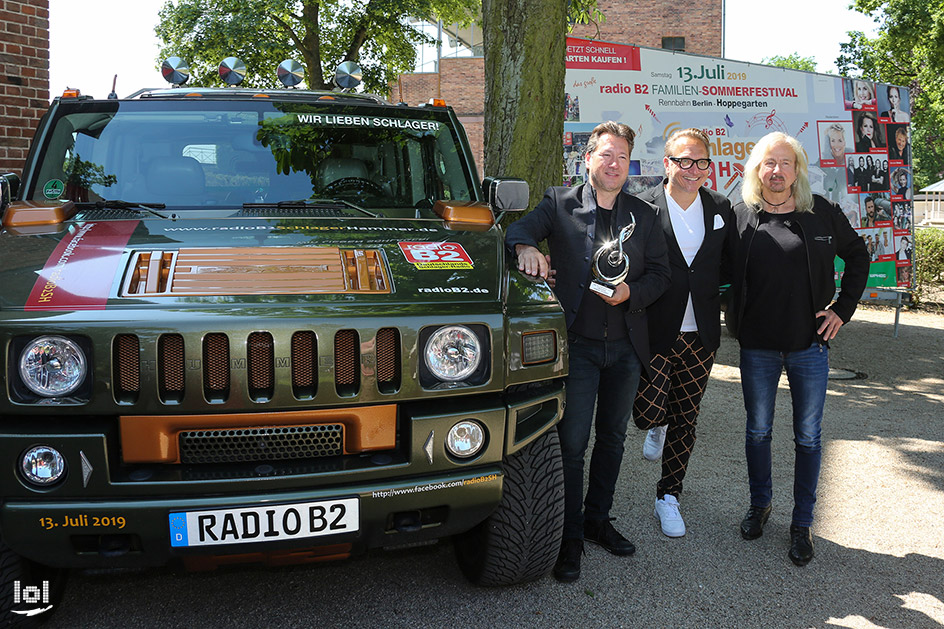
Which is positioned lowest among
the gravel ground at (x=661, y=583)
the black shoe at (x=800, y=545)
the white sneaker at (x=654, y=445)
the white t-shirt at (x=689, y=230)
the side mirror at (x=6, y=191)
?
the gravel ground at (x=661, y=583)

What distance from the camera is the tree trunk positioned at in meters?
5.58

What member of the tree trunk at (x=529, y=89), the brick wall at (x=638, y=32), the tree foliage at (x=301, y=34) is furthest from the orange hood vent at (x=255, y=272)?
the brick wall at (x=638, y=32)

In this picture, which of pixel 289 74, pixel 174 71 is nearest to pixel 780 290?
pixel 289 74

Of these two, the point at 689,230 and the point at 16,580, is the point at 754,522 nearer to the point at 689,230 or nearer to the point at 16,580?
the point at 689,230

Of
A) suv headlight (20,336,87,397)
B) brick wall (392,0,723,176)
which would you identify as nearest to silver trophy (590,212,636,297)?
suv headlight (20,336,87,397)

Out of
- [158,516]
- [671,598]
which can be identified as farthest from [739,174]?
[158,516]

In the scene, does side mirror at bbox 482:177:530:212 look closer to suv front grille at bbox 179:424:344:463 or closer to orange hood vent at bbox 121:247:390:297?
orange hood vent at bbox 121:247:390:297

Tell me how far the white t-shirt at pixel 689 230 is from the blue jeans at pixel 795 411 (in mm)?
341

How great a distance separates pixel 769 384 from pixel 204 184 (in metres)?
2.83

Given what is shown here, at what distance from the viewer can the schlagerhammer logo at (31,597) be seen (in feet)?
8.70

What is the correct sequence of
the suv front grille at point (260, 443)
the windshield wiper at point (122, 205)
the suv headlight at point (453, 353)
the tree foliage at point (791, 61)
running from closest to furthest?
the suv front grille at point (260, 443) → the suv headlight at point (453, 353) → the windshield wiper at point (122, 205) → the tree foliage at point (791, 61)

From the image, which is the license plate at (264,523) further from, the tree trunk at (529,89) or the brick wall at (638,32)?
the brick wall at (638,32)

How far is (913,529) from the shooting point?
13.4ft

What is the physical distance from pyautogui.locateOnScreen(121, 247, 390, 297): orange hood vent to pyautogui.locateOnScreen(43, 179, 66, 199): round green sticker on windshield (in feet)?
3.18
